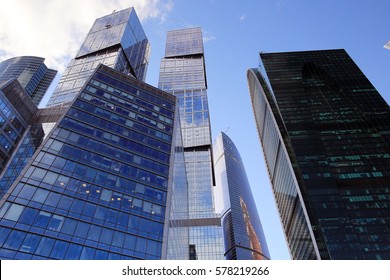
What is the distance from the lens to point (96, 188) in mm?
41594

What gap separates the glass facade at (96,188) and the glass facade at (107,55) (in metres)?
85.9

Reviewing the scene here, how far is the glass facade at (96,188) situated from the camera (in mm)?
33906

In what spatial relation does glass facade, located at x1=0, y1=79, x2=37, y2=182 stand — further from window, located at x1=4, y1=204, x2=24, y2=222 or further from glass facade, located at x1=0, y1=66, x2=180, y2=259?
window, located at x1=4, y1=204, x2=24, y2=222

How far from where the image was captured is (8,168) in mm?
61938

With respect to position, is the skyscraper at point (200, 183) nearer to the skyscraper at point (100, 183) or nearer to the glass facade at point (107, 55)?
the glass facade at point (107, 55)

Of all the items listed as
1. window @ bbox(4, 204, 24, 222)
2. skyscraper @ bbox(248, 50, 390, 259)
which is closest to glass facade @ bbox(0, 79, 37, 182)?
window @ bbox(4, 204, 24, 222)

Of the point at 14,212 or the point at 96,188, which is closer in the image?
the point at 14,212

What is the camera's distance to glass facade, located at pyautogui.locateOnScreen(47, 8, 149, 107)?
145250 mm

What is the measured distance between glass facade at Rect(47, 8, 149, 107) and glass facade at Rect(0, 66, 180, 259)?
282ft

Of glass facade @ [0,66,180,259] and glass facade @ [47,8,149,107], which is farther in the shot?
glass facade @ [47,8,149,107]

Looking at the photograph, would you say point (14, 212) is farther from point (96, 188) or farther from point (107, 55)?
point (107, 55)

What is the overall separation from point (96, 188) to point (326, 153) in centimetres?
10798

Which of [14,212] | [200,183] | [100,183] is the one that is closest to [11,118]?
[100,183]
